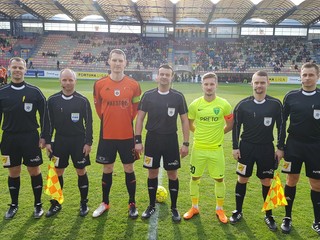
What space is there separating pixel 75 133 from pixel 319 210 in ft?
12.6

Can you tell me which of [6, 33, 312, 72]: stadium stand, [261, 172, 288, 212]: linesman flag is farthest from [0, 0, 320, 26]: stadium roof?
[261, 172, 288, 212]: linesman flag

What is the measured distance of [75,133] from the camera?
15.6ft

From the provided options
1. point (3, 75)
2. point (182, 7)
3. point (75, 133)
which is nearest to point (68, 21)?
point (182, 7)

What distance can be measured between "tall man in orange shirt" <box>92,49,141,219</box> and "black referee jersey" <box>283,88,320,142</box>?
2398 mm

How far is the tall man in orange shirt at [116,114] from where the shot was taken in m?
4.77

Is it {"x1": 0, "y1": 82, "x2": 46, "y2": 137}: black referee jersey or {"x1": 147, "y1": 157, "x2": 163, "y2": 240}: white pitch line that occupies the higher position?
{"x1": 0, "y1": 82, "x2": 46, "y2": 137}: black referee jersey

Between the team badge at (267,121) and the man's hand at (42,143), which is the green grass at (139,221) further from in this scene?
the team badge at (267,121)

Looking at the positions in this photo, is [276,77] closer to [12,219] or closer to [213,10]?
[213,10]

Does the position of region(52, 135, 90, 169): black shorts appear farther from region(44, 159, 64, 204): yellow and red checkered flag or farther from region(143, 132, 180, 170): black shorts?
region(143, 132, 180, 170): black shorts

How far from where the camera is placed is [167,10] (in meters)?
40.8

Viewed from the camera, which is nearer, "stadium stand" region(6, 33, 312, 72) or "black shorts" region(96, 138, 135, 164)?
"black shorts" region(96, 138, 135, 164)

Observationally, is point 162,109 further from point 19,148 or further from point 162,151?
point 19,148

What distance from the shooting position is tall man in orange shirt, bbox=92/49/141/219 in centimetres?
477

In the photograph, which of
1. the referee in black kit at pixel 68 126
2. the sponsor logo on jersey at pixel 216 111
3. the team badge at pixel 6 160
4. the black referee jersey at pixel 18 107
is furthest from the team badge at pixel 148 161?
the team badge at pixel 6 160
